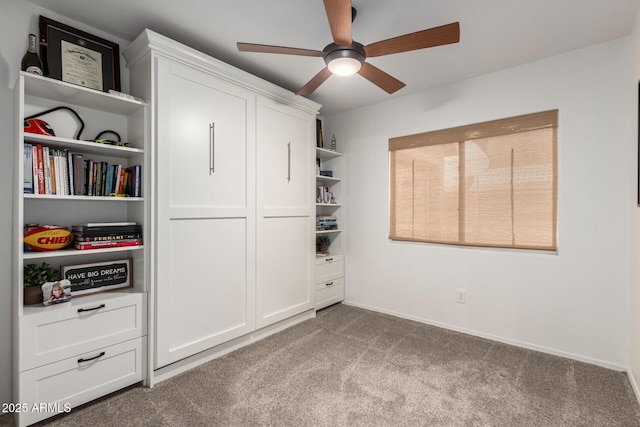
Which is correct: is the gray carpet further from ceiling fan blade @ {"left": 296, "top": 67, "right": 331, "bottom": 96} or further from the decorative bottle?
ceiling fan blade @ {"left": 296, "top": 67, "right": 331, "bottom": 96}

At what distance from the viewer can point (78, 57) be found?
6.68 ft

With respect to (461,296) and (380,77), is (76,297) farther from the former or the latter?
(461,296)

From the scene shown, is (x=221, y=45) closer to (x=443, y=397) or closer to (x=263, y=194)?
(x=263, y=194)

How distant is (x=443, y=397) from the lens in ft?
6.54

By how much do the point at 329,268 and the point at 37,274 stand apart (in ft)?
8.39

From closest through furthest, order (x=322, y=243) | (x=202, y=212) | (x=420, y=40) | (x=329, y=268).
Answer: (x=420, y=40) < (x=202, y=212) < (x=329, y=268) < (x=322, y=243)

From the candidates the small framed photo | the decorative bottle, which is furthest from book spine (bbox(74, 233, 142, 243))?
the decorative bottle

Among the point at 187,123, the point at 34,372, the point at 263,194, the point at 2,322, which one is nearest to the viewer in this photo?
the point at 34,372

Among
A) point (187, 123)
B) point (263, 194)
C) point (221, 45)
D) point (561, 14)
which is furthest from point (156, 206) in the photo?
point (561, 14)

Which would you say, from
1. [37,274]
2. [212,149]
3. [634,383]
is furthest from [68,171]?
[634,383]

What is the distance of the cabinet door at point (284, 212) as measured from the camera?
2.85 metres

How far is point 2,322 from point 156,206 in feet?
3.42

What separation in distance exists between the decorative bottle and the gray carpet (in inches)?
76.8

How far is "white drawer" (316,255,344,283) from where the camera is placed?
11.6ft
